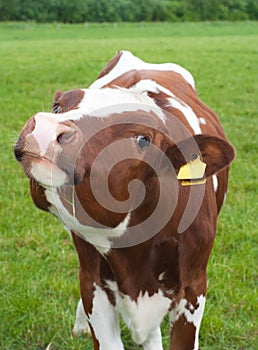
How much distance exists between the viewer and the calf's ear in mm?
2418

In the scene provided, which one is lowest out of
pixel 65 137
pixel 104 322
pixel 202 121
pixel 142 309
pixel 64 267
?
pixel 64 267

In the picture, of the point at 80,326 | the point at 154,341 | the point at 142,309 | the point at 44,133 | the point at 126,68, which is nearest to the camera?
the point at 44,133

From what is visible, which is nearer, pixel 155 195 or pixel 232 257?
pixel 155 195

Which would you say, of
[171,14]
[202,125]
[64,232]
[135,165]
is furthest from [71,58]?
[171,14]

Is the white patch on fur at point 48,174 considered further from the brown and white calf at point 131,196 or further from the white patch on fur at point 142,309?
the white patch on fur at point 142,309

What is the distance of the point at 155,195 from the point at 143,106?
1.13ft

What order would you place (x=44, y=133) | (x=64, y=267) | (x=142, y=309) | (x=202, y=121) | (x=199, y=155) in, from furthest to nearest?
(x=64, y=267)
(x=202, y=121)
(x=142, y=309)
(x=199, y=155)
(x=44, y=133)

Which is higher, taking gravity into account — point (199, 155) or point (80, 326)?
point (199, 155)

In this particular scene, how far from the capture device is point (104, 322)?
294 cm

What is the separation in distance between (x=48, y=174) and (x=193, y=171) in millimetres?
610

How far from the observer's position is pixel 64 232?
5.05 meters

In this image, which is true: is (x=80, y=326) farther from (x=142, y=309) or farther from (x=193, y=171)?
(x=193, y=171)

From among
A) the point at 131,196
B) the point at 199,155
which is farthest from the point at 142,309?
the point at 199,155

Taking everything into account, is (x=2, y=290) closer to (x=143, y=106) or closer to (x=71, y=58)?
(x=143, y=106)
